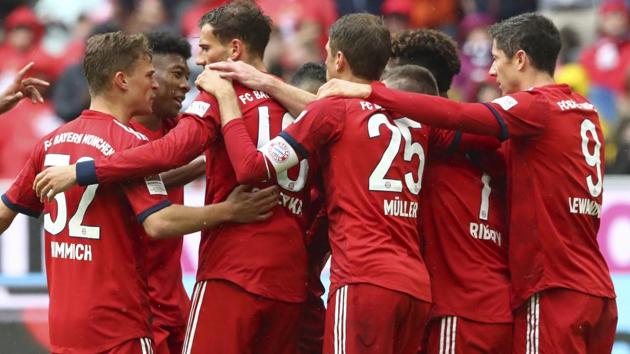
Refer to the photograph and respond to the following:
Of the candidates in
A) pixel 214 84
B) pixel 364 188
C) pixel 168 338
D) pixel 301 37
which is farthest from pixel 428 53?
pixel 301 37

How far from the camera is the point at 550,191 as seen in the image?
6.43m

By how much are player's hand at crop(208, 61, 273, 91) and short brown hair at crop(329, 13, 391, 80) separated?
0.36m

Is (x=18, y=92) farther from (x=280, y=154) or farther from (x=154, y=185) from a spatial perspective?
(x=280, y=154)

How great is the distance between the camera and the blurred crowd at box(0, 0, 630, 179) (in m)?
11.8

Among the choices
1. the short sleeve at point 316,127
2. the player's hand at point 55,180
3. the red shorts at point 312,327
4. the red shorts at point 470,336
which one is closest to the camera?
the player's hand at point 55,180

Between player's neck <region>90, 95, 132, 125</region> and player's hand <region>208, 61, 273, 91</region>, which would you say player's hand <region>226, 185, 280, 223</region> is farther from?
player's neck <region>90, 95, 132, 125</region>

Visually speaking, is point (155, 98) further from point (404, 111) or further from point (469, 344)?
point (469, 344)

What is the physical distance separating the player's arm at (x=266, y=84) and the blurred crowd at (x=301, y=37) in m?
4.92

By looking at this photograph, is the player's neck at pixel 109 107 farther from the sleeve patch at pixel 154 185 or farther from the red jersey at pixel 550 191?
the red jersey at pixel 550 191

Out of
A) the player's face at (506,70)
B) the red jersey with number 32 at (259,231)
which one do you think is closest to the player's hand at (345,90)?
the red jersey with number 32 at (259,231)

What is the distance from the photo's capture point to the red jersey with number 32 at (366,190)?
20.1 feet

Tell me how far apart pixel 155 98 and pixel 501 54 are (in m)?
1.86

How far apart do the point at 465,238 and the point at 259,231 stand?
1.02 metres

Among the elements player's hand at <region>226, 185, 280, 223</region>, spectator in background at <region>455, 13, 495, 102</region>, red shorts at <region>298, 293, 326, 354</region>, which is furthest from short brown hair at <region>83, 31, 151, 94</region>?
spectator in background at <region>455, 13, 495, 102</region>
